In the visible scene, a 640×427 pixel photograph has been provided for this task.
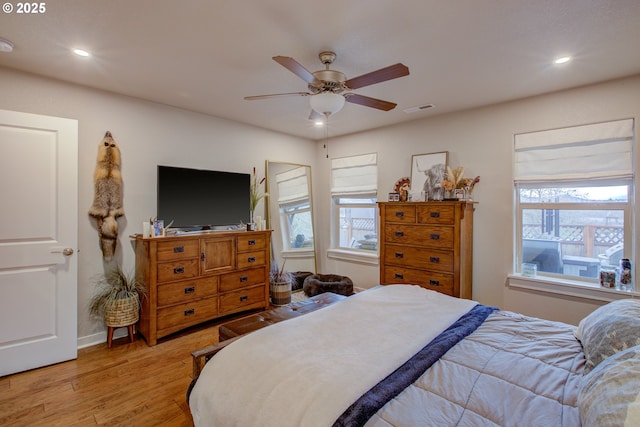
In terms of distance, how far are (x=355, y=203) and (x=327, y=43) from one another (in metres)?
2.92

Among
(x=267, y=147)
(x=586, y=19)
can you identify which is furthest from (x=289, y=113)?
(x=586, y=19)

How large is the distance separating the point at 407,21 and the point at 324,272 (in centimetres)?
396

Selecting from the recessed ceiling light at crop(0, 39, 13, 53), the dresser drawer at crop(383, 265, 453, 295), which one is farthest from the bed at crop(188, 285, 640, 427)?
the recessed ceiling light at crop(0, 39, 13, 53)

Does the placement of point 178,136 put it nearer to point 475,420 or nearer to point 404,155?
point 404,155

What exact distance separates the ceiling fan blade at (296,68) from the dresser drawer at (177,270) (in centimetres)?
222

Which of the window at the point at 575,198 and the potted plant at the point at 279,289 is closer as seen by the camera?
the window at the point at 575,198

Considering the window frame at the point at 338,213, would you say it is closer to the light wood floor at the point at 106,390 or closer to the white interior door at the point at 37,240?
the light wood floor at the point at 106,390

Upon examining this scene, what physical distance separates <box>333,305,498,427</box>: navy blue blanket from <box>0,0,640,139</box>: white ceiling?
1.87m

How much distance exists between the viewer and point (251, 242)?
3646 mm

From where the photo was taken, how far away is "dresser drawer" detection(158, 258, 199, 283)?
2.91m

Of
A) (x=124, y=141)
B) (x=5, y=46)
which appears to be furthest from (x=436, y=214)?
(x=5, y=46)

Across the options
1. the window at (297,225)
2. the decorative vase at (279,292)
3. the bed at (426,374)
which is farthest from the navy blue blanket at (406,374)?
the window at (297,225)

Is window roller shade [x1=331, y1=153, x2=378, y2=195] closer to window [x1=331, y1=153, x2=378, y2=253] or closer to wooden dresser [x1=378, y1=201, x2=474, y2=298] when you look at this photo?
window [x1=331, y1=153, x2=378, y2=253]

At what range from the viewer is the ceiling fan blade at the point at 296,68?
5.56 feet
